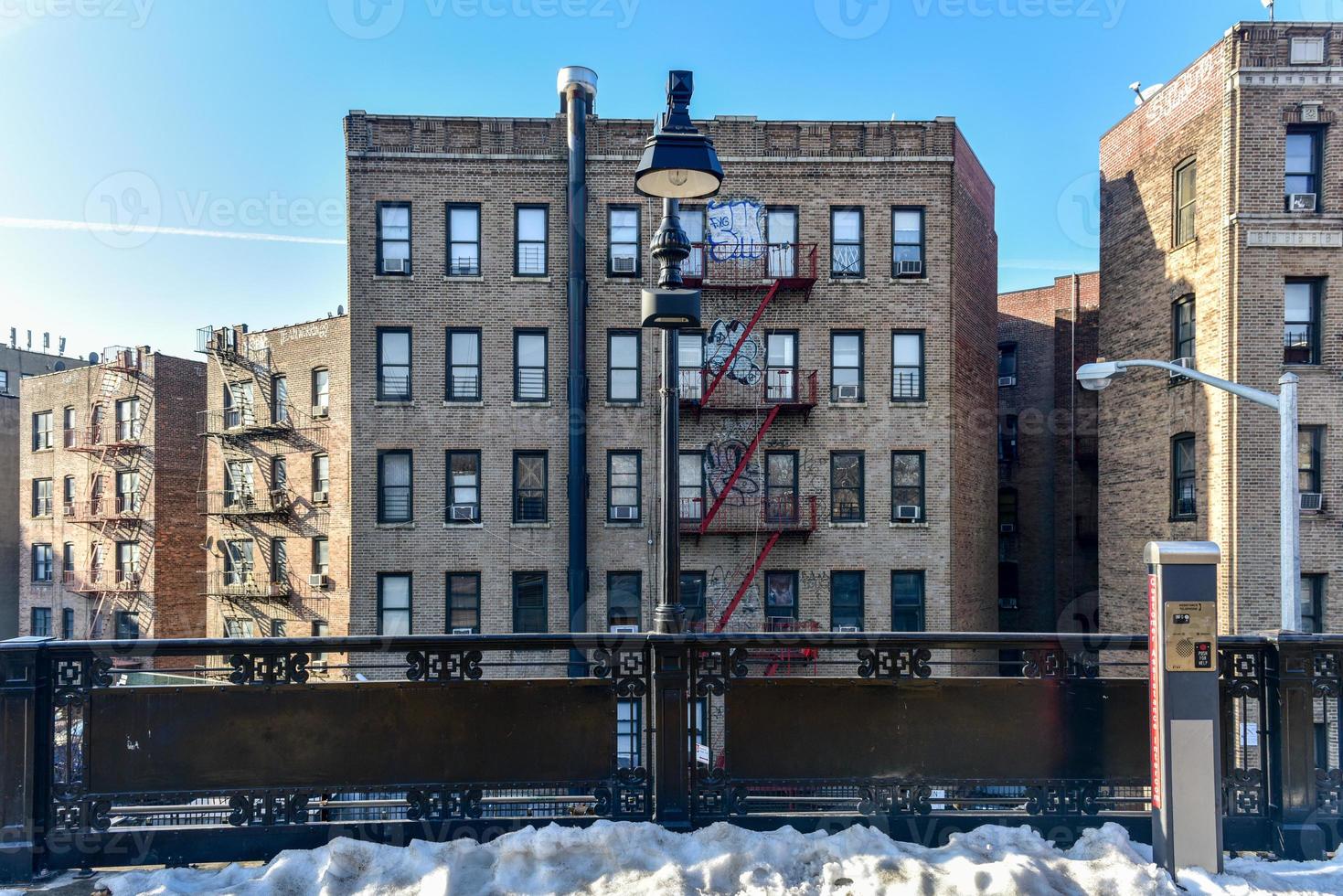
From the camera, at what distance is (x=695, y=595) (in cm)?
1933

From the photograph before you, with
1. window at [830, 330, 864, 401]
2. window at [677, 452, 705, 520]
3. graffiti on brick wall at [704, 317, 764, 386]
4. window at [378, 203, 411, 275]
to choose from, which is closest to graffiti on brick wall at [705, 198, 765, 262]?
graffiti on brick wall at [704, 317, 764, 386]

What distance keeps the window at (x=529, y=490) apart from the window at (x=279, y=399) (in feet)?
38.9

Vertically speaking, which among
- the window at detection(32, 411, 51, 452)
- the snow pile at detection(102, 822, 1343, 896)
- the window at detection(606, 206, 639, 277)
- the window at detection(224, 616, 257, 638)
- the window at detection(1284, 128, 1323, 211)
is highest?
the window at detection(1284, 128, 1323, 211)

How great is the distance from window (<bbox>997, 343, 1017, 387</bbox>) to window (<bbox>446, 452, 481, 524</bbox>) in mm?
22453

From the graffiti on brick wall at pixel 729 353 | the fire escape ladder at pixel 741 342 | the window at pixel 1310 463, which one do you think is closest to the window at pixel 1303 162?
the window at pixel 1310 463

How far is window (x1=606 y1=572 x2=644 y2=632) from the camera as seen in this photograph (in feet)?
63.3

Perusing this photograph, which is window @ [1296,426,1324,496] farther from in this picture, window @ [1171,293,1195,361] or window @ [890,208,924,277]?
window @ [890,208,924,277]

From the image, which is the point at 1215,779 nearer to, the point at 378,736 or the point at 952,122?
the point at 378,736

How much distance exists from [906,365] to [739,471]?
18.6ft

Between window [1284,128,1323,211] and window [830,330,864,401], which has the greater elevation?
window [1284,128,1323,211]

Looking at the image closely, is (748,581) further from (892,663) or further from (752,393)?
(892,663)

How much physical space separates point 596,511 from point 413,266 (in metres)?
8.52

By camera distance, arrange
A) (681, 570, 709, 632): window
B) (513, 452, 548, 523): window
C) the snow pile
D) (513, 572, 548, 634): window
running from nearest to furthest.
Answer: the snow pile, (681, 570, 709, 632): window, (513, 572, 548, 634): window, (513, 452, 548, 523): window

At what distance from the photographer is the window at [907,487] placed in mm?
19656
